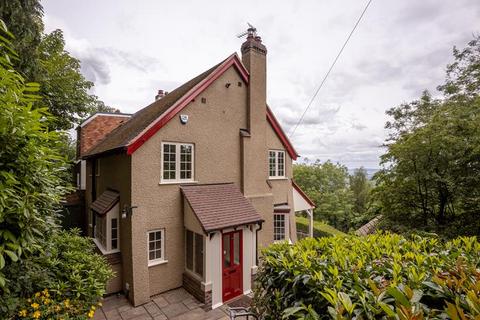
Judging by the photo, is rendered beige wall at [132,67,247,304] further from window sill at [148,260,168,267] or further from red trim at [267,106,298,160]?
red trim at [267,106,298,160]

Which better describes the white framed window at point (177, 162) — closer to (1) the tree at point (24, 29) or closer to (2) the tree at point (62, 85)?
(1) the tree at point (24, 29)

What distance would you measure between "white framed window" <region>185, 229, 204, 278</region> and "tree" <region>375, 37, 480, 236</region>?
10.8 meters

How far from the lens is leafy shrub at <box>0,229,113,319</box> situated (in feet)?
14.2

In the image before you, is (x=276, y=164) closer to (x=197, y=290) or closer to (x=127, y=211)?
(x=197, y=290)

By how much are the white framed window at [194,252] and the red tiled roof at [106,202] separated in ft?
11.1

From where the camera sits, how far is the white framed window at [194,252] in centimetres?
932

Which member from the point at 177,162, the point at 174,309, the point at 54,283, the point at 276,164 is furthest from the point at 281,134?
the point at 54,283

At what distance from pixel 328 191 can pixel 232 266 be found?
32.1 meters

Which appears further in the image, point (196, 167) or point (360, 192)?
point (360, 192)

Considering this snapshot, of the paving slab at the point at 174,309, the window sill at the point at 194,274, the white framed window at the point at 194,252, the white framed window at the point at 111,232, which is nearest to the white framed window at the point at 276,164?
the white framed window at the point at 194,252

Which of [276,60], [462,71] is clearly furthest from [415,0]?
[462,71]

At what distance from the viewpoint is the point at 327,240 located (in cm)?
484

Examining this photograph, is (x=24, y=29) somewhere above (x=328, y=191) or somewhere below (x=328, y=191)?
above

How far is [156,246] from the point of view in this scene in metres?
9.43
